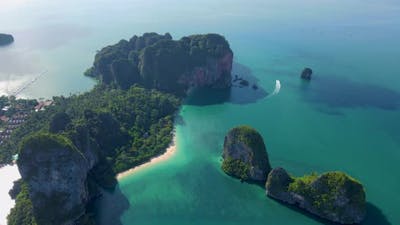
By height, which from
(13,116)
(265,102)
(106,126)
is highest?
(106,126)

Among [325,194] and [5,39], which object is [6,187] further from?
[5,39]

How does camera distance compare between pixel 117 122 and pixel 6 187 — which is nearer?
pixel 6 187

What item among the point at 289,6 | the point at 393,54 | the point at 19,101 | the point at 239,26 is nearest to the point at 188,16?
the point at 239,26

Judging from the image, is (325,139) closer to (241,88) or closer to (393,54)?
(241,88)

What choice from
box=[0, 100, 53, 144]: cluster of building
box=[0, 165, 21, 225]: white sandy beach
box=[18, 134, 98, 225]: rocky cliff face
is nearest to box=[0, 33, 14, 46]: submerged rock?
box=[0, 100, 53, 144]: cluster of building

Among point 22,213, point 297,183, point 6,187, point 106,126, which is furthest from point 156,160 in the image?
point 297,183

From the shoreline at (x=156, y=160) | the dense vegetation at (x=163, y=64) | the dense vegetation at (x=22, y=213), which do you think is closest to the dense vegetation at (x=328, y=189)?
Answer: the shoreline at (x=156, y=160)
